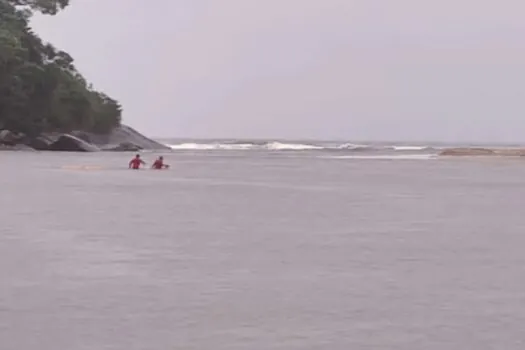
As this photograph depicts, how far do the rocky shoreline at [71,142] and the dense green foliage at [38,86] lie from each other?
28.7 inches

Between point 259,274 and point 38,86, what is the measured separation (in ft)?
220

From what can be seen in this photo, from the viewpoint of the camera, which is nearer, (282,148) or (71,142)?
(71,142)

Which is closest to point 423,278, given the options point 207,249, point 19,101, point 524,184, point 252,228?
point 207,249

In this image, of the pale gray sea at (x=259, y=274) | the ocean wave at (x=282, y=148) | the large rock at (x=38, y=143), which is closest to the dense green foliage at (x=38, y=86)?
the large rock at (x=38, y=143)

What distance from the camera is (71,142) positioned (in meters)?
80.7

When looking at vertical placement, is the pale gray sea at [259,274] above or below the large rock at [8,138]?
below

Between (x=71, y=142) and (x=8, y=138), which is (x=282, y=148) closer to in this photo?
(x=71, y=142)

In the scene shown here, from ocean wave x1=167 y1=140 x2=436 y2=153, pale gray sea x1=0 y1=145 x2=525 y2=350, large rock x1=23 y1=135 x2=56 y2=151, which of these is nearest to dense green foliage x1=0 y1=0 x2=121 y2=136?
large rock x1=23 y1=135 x2=56 y2=151

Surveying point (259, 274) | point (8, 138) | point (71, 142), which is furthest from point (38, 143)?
point (259, 274)

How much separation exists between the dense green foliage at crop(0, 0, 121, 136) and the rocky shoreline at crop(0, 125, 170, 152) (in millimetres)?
730

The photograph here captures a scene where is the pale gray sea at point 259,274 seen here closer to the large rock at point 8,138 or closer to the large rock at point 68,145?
the large rock at point 8,138

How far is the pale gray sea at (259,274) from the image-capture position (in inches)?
403

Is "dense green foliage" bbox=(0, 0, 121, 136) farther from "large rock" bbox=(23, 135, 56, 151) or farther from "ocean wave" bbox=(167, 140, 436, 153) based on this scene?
"ocean wave" bbox=(167, 140, 436, 153)

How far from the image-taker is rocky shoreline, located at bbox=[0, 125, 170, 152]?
261ft
